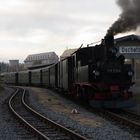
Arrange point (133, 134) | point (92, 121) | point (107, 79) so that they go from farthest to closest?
point (107, 79) → point (92, 121) → point (133, 134)

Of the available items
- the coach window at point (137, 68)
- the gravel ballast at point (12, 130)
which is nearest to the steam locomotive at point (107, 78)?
the gravel ballast at point (12, 130)

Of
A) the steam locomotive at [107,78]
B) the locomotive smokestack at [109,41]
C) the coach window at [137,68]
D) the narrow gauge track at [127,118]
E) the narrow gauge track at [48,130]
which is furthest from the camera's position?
the coach window at [137,68]

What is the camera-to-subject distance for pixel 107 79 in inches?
752

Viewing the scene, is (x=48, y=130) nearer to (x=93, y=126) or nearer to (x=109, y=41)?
(x=93, y=126)

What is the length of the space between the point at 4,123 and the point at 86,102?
270 inches

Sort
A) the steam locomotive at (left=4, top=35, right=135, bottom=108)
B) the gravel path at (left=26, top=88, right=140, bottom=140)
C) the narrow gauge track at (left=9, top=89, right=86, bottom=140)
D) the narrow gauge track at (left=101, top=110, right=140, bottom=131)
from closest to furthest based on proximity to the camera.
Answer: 1. the narrow gauge track at (left=9, top=89, right=86, bottom=140)
2. the gravel path at (left=26, top=88, right=140, bottom=140)
3. the narrow gauge track at (left=101, top=110, right=140, bottom=131)
4. the steam locomotive at (left=4, top=35, right=135, bottom=108)

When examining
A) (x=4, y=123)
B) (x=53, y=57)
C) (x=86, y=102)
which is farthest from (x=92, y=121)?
(x=53, y=57)

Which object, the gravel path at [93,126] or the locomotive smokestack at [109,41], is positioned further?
the locomotive smokestack at [109,41]

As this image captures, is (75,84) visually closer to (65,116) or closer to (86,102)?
(86,102)

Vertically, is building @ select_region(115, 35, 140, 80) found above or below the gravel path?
above

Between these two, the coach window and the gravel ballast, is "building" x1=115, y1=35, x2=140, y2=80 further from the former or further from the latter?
the gravel ballast

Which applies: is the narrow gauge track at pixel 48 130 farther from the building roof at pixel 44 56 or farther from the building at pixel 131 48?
the building roof at pixel 44 56

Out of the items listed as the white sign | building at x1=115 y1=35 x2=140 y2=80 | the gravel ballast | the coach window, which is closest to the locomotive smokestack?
the gravel ballast

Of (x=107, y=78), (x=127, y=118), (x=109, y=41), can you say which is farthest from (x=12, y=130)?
(x=109, y=41)
